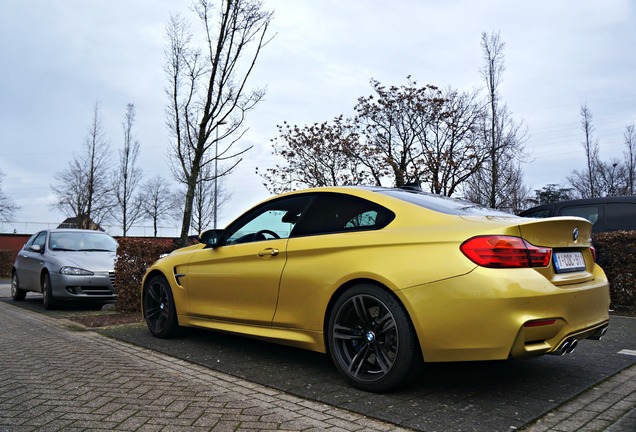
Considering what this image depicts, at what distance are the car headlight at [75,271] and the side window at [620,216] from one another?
8.80m

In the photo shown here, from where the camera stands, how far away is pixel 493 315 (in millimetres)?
2980

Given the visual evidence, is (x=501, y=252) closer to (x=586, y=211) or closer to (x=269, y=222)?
(x=269, y=222)

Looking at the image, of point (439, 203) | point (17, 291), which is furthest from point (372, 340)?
point (17, 291)

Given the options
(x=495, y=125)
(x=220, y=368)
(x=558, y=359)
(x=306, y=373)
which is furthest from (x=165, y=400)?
(x=495, y=125)

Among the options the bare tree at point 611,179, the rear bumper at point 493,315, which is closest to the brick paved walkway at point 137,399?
the rear bumper at point 493,315

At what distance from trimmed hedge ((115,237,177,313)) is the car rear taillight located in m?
6.03

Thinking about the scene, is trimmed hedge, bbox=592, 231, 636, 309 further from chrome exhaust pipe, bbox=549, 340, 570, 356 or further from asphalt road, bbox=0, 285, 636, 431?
chrome exhaust pipe, bbox=549, 340, 570, 356

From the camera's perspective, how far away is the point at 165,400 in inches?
134

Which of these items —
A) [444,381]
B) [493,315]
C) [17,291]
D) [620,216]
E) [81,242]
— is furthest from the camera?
[17,291]

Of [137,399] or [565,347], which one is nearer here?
[565,347]

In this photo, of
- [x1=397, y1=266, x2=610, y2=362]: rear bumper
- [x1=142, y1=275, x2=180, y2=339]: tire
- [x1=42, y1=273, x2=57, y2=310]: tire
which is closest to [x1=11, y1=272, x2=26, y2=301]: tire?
[x1=42, y1=273, x2=57, y2=310]: tire

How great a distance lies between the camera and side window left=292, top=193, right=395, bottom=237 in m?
3.75

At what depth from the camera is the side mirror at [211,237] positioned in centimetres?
500

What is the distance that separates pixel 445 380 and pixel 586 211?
6364 millimetres
